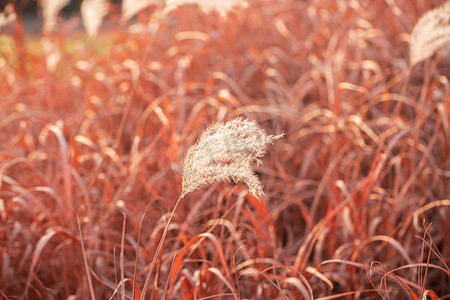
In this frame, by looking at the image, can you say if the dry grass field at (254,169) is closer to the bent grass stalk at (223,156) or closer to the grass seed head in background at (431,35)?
the grass seed head in background at (431,35)

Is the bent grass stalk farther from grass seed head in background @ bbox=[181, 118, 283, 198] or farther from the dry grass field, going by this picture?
the dry grass field

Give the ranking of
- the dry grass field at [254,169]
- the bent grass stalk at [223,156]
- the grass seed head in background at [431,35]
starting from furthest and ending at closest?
the grass seed head in background at [431,35] → the dry grass field at [254,169] → the bent grass stalk at [223,156]

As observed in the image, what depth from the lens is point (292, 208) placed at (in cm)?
250

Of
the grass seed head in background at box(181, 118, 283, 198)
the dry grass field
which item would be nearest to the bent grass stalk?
the grass seed head in background at box(181, 118, 283, 198)

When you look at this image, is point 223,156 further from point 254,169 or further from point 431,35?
point 254,169

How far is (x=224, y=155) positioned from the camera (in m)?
0.98

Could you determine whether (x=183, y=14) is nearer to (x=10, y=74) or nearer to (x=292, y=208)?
(x=10, y=74)

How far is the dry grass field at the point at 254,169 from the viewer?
5.67 ft

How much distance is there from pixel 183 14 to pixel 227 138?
3412 millimetres

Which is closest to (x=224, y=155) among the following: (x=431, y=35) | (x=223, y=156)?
(x=223, y=156)

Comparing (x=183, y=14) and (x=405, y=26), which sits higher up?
(x=183, y=14)

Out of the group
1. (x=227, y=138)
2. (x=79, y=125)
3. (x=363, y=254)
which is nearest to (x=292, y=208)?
(x=363, y=254)

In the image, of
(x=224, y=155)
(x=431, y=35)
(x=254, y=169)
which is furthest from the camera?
(x=254, y=169)

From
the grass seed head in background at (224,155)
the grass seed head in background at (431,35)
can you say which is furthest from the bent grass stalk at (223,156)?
the grass seed head in background at (431,35)
